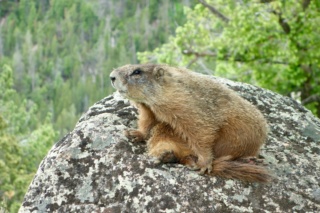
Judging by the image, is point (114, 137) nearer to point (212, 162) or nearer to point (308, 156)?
point (212, 162)

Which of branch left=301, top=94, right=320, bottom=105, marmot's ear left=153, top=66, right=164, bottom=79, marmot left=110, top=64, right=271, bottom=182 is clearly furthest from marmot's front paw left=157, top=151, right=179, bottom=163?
branch left=301, top=94, right=320, bottom=105

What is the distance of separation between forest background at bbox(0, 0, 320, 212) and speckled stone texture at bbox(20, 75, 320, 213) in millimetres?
1436

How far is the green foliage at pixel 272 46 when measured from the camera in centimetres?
1755

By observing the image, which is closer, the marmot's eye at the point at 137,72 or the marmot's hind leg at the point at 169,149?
the marmot's hind leg at the point at 169,149

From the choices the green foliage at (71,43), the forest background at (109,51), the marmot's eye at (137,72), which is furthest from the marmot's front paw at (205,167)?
the green foliage at (71,43)

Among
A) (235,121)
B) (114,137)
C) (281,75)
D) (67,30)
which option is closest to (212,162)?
(235,121)

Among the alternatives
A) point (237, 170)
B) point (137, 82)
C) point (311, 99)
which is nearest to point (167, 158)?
point (237, 170)

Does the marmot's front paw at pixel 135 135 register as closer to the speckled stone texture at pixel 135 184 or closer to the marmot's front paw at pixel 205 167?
the speckled stone texture at pixel 135 184

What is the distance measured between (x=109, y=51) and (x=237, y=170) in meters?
146

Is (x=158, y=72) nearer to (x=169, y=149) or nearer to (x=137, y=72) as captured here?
(x=137, y=72)

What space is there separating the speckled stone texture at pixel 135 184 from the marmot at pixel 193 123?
133mm

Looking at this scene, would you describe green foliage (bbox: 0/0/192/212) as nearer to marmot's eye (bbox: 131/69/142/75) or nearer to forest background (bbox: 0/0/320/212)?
forest background (bbox: 0/0/320/212)

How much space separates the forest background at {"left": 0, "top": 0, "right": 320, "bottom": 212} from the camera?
58.9 ft

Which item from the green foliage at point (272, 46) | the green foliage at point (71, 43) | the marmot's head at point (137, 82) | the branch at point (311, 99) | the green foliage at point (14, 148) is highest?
the marmot's head at point (137, 82)
